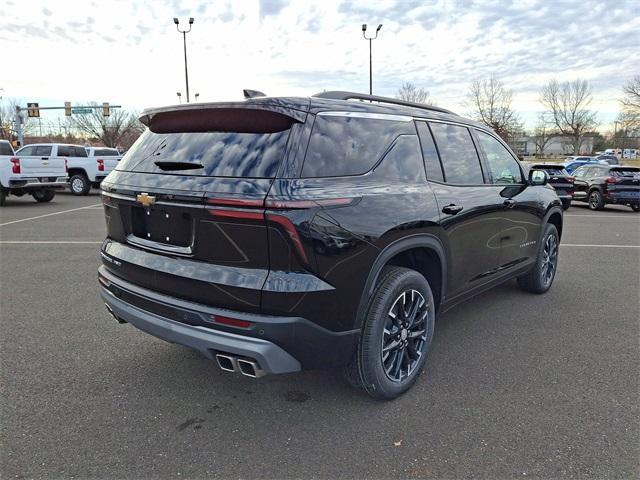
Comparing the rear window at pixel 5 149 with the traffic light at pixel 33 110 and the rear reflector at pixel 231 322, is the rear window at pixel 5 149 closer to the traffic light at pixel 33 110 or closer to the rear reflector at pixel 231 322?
the rear reflector at pixel 231 322

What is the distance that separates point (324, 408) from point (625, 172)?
54.5 ft

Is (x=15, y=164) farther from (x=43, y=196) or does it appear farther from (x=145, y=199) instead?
(x=145, y=199)

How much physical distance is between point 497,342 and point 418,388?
44.7 inches

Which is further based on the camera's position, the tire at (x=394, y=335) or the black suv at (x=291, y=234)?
the tire at (x=394, y=335)

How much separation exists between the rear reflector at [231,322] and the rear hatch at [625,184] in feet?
54.3

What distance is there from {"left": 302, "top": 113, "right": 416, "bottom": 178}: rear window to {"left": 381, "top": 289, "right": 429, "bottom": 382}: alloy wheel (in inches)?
34.3

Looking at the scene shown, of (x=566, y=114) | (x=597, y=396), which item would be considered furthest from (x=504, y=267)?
(x=566, y=114)

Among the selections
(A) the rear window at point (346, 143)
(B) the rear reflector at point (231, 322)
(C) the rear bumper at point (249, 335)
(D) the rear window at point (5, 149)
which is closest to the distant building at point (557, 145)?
(D) the rear window at point (5, 149)

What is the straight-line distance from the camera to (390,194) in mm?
2920

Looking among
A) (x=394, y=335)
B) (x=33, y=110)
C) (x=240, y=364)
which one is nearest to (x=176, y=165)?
(x=240, y=364)

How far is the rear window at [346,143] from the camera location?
103 inches

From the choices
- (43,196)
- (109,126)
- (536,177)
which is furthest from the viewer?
(109,126)

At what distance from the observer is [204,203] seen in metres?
2.51

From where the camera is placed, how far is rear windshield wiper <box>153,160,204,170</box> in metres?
2.71
